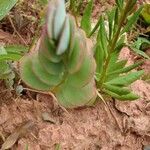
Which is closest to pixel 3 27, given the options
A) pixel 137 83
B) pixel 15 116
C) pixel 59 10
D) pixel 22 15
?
pixel 22 15

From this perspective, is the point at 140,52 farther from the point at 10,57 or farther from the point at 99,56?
the point at 10,57

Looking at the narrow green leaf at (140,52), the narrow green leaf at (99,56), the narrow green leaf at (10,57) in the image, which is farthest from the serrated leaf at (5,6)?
the narrow green leaf at (140,52)

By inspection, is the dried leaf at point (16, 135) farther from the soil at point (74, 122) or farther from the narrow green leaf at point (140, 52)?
the narrow green leaf at point (140, 52)

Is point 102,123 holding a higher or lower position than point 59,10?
lower

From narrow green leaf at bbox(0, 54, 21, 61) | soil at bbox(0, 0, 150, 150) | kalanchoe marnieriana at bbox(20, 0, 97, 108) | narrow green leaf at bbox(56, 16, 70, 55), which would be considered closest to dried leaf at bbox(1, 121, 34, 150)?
soil at bbox(0, 0, 150, 150)

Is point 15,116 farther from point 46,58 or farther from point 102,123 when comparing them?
point 46,58

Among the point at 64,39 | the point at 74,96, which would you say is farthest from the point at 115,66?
the point at 64,39
